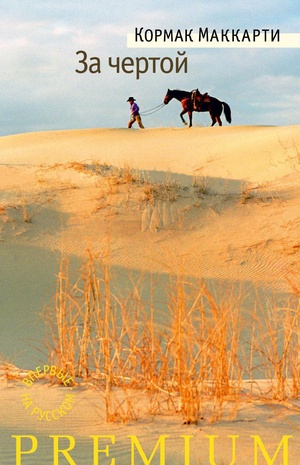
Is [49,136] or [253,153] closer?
[253,153]

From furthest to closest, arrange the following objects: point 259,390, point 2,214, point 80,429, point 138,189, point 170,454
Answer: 1. point 138,189
2. point 2,214
3. point 259,390
4. point 80,429
5. point 170,454

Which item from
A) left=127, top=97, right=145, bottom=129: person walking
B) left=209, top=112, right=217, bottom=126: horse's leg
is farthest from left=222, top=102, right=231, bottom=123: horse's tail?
left=127, top=97, right=145, bottom=129: person walking

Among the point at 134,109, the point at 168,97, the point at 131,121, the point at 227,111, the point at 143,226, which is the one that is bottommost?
the point at 143,226

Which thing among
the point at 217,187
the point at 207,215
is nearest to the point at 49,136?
the point at 217,187

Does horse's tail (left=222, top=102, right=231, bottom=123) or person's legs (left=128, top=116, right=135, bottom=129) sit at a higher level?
horse's tail (left=222, top=102, right=231, bottom=123)

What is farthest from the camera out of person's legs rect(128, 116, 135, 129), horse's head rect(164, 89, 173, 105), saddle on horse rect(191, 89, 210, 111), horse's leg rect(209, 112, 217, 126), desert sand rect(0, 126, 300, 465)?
person's legs rect(128, 116, 135, 129)

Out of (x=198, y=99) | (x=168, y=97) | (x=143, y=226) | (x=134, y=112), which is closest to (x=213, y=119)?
(x=198, y=99)

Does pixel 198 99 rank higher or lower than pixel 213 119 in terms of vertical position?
higher

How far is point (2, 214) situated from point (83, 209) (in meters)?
1.53

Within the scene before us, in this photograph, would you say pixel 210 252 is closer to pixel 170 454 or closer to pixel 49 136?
pixel 170 454

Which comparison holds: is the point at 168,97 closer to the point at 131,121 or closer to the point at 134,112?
the point at 134,112

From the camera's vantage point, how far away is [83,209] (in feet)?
46.6

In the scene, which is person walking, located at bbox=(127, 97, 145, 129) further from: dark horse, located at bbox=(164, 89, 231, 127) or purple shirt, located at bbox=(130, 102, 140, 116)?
dark horse, located at bbox=(164, 89, 231, 127)

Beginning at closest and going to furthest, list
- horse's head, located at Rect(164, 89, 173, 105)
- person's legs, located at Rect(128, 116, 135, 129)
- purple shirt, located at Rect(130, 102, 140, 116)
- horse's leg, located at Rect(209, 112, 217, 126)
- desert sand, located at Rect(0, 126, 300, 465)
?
desert sand, located at Rect(0, 126, 300, 465) → horse's head, located at Rect(164, 89, 173, 105) → purple shirt, located at Rect(130, 102, 140, 116) → horse's leg, located at Rect(209, 112, 217, 126) → person's legs, located at Rect(128, 116, 135, 129)
